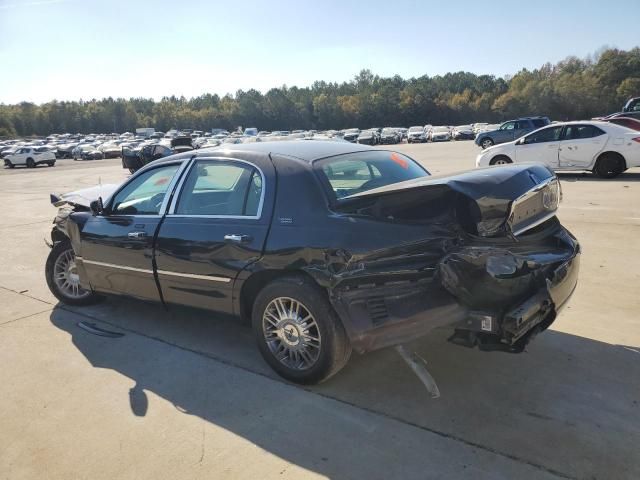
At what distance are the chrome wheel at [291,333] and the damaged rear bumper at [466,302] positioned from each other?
1.12ft

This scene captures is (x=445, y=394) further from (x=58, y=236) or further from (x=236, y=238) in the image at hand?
(x=58, y=236)

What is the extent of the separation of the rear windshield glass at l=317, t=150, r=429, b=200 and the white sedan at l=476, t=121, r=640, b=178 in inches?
355

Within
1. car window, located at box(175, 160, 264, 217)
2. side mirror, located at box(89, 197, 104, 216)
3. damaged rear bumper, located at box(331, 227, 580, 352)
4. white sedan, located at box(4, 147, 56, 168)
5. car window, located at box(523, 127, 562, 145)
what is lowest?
white sedan, located at box(4, 147, 56, 168)

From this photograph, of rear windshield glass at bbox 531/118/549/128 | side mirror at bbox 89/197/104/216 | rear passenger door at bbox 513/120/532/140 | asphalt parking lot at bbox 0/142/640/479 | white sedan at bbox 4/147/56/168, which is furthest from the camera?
white sedan at bbox 4/147/56/168

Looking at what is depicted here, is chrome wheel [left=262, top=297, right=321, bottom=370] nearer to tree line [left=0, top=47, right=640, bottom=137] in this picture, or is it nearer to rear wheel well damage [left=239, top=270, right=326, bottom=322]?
rear wheel well damage [left=239, top=270, right=326, bottom=322]

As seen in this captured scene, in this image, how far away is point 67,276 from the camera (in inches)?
216

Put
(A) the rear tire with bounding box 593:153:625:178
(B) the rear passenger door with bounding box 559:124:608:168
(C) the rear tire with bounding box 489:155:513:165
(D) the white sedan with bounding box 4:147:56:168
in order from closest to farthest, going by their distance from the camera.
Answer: (A) the rear tire with bounding box 593:153:625:178, (B) the rear passenger door with bounding box 559:124:608:168, (C) the rear tire with bounding box 489:155:513:165, (D) the white sedan with bounding box 4:147:56:168

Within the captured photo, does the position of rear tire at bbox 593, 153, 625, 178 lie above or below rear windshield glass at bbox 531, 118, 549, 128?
below

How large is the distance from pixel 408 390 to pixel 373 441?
24.8 inches

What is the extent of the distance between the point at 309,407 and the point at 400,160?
2259 mm

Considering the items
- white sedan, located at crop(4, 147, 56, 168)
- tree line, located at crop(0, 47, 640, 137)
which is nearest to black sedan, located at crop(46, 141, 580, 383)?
white sedan, located at crop(4, 147, 56, 168)

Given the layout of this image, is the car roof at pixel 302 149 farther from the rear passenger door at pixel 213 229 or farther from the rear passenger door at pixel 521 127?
the rear passenger door at pixel 521 127

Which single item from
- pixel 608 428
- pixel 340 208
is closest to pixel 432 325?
pixel 340 208

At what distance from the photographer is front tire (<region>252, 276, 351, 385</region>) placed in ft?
10.9
